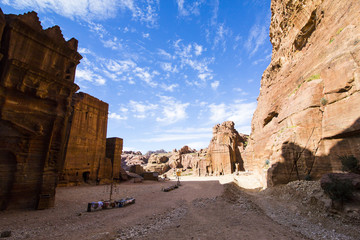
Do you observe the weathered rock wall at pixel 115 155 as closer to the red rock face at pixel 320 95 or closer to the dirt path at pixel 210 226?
the dirt path at pixel 210 226

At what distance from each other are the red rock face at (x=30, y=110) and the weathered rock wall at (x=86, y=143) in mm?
13343

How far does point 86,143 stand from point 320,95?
30.2 m

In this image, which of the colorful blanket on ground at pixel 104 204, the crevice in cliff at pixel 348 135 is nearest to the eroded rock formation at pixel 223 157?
the crevice in cliff at pixel 348 135

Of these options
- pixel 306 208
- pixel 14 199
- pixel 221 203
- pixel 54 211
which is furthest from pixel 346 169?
pixel 14 199

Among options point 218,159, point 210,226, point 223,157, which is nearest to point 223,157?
point 223,157

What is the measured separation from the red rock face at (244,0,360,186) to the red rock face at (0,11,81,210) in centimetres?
1904

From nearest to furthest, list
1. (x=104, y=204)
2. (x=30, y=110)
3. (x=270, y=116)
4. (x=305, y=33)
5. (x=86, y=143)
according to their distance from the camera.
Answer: (x=104, y=204) < (x=30, y=110) < (x=305, y=33) < (x=270, y=116) < (x=86, y=143)

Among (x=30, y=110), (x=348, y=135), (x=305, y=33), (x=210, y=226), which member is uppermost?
(x=305, y=33)

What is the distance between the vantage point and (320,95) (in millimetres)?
15164

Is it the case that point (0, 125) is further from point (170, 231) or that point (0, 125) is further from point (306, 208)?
point (306, 208)

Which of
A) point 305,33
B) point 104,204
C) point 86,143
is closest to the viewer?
point 104,204

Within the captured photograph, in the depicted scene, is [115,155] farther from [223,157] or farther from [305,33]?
[305,33]

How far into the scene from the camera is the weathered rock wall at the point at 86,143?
23641 mm

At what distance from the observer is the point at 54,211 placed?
10.2m
